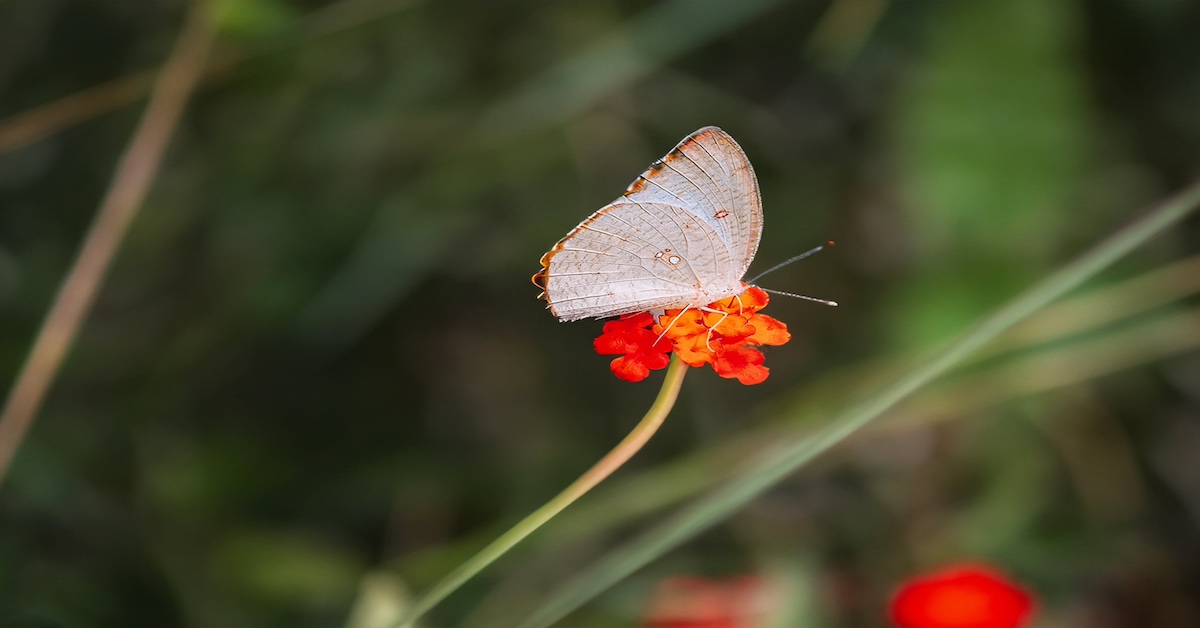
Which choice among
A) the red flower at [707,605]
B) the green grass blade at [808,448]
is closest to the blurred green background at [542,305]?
the red flower at [707,605]

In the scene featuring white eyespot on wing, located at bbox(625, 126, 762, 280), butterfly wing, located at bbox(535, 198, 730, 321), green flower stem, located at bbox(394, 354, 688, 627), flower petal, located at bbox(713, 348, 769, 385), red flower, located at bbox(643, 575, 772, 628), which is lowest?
green flower stem, located at bbox(394, 354, 688, 627)

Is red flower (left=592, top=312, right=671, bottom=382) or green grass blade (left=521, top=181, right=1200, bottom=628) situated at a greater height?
red flower (left=592, top=312, right=671, bottom=382)

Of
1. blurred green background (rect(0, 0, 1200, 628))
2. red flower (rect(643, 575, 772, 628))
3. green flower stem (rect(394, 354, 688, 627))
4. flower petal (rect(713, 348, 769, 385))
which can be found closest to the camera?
green flower stem (rect(394, 354, 688, 627))

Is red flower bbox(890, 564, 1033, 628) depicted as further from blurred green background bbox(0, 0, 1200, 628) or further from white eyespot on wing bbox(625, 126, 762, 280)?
white eyespot on wing bbox(625, 126, 762, 280)

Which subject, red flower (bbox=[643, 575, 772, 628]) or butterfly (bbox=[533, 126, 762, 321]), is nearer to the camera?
butterfly (bbox=[533, 126, 762, 321])

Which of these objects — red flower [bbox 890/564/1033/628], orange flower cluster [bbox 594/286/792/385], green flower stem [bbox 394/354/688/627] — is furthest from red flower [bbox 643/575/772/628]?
green flower stem [bbox 394/354/688/627]

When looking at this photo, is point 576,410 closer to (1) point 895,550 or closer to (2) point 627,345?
Result: (1) point 895,550

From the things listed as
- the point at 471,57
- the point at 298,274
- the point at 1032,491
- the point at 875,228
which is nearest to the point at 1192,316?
the point at 1032,491

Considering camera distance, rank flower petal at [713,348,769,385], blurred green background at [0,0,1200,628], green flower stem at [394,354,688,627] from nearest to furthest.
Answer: green flower stem at [394,354,688,627], flower petal at [713,348,769,385], blurred green background at [0,0,1200,628]
